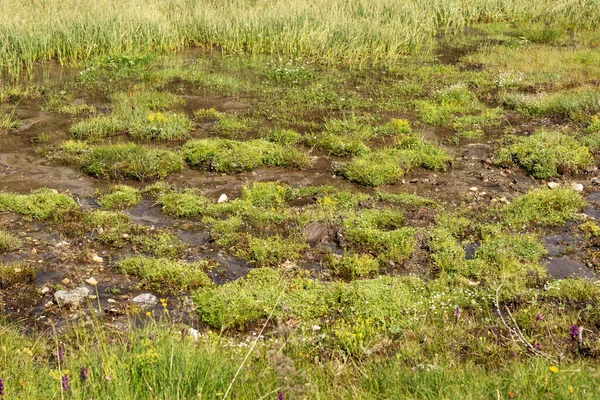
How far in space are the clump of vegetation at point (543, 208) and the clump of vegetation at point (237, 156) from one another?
11.9 ft

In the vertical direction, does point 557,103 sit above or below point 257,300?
above

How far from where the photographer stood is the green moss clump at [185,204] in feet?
31.2

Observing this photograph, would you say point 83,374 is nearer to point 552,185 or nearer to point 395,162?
point 395,162

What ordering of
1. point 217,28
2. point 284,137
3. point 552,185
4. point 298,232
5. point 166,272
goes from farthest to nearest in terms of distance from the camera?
point 217,28
point 284,137
point 552,185
point 298,232
point 166,272

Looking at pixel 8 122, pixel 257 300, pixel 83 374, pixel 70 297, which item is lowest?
pixel 8 122

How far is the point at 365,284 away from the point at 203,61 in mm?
11771

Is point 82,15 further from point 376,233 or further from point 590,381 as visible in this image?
point 590,381

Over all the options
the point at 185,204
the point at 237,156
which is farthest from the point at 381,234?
the point at 237,156

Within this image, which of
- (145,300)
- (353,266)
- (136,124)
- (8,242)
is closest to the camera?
(145,300)

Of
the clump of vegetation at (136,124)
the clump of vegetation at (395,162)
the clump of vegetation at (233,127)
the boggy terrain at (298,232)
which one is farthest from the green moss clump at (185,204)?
the clump of vegetation at (233,127)

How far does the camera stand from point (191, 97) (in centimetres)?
1492

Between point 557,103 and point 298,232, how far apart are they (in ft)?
26.2

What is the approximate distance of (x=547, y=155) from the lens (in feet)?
36.6

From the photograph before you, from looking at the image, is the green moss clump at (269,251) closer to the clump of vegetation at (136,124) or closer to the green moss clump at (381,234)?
the green moss clump at (381,234)
